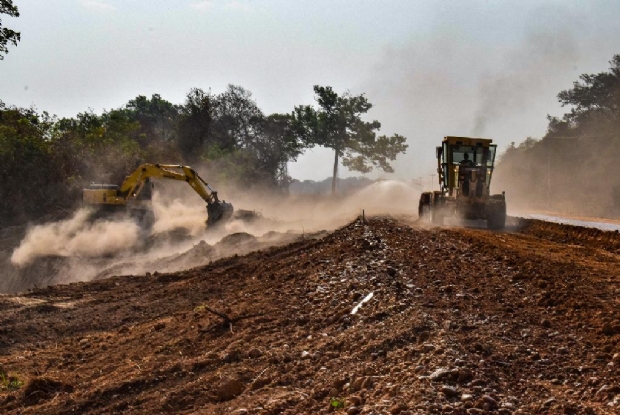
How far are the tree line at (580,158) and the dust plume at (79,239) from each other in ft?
115

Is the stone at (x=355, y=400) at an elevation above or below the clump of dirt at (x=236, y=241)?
below

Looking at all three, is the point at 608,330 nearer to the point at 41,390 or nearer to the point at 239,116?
the point at 41,390

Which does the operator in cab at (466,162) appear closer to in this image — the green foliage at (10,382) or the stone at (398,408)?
the green foliage at (10,382)

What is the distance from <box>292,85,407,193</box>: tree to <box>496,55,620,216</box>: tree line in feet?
45.3

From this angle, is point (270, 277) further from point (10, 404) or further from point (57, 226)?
point (57, 226)

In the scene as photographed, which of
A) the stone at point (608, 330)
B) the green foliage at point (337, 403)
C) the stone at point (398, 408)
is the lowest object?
the green foliage at point (337, 403)

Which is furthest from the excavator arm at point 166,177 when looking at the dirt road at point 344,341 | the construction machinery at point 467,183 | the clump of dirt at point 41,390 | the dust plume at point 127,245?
the clump of dirt at point 41,390

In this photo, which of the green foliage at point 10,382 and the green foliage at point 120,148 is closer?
the green foliage at point 10,382

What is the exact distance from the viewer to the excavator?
24469mm

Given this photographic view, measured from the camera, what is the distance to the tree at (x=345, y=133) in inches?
2280

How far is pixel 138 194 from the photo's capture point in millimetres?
24953

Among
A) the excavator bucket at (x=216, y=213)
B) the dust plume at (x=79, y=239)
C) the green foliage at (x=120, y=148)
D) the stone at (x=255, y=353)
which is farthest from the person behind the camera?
the green foliage at (x=120, y=148)

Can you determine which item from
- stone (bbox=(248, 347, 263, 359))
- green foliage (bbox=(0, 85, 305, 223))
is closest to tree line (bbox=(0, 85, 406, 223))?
green foliage (bbox=(0, 85, 305, 223))

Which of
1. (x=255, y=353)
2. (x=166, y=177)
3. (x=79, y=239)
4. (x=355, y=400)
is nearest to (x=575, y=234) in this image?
(x=166, y=177)
